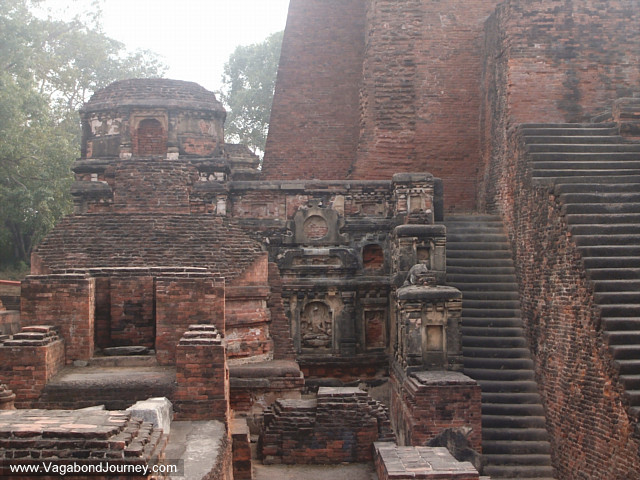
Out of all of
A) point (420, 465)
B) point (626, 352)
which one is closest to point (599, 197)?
point (626, 352)

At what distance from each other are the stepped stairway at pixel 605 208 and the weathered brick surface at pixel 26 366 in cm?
572

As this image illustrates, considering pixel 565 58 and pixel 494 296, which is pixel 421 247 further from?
pixel 565 58

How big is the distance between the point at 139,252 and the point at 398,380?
4319 millimetres

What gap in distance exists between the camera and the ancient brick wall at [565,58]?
13.6 metres

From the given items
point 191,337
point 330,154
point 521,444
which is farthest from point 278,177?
point 191,337

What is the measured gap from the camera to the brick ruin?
26.8 ft

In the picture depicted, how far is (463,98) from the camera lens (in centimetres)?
1645

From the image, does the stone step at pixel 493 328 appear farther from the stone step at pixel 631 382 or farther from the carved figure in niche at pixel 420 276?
the stone step at pixel 631 382

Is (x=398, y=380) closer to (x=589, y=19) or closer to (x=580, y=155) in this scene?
(x=580, y=155)

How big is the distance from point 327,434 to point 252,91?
25418 millimetres

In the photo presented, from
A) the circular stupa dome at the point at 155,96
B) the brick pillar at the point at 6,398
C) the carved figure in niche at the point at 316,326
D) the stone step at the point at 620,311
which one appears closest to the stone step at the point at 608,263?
the stone step at the point at 620,311

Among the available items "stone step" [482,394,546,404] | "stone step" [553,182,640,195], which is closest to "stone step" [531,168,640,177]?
"stone step" [553,182,640,195]

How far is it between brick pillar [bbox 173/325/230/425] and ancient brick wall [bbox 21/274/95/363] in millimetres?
1553

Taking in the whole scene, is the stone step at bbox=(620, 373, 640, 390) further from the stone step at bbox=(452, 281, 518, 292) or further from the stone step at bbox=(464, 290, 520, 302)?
the stone step at bbox=(452, 281, 518, 292)
